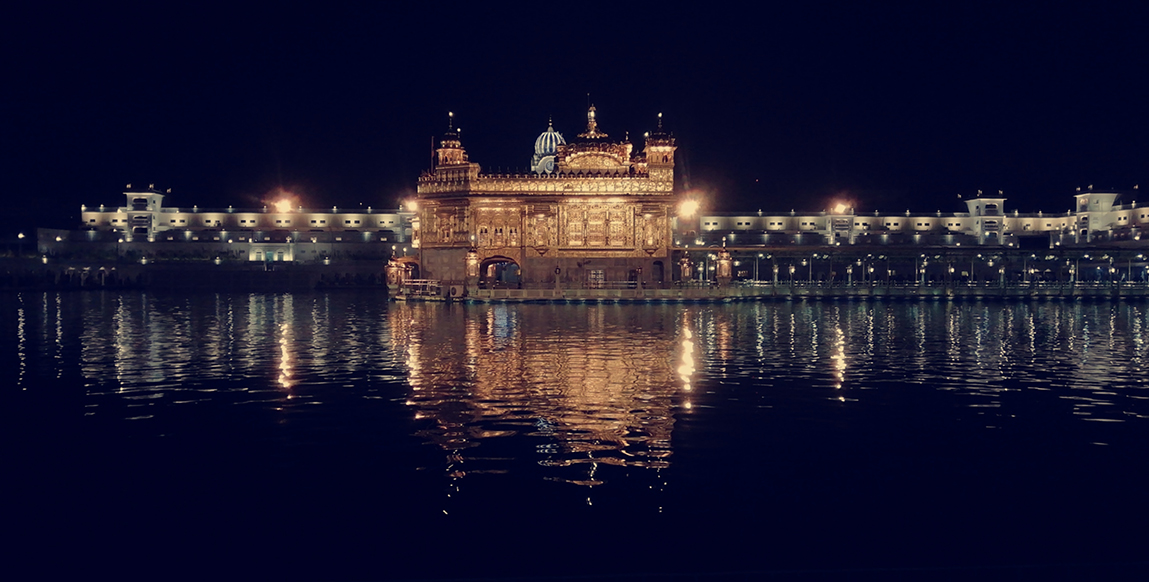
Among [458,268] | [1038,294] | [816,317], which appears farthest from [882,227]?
[816,317]

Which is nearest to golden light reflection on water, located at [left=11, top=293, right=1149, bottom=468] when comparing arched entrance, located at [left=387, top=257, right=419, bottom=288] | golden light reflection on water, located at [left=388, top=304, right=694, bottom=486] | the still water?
golden light reflection on water, located at [left=388, top=304, right=694, bottom=486]

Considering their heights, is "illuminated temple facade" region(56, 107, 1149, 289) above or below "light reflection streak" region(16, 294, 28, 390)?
above

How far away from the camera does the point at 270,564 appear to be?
46.5ft

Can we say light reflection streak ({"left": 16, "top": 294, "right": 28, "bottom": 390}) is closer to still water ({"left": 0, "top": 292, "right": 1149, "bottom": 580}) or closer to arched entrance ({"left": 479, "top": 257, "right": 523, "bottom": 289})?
still water ({"left": 0, "top": 292, "right": 1149, "bottom": 580})

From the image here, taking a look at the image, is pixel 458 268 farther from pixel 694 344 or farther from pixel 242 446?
pixel 242 446

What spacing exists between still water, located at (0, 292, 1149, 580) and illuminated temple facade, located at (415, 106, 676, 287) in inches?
2128

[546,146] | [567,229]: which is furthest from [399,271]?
[546,146]

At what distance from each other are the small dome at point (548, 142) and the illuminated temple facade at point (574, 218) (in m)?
41.3

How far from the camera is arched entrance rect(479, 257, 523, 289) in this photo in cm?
9357

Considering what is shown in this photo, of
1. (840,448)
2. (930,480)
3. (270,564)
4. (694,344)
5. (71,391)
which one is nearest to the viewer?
(270,564)

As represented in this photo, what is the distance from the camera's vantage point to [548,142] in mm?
139375

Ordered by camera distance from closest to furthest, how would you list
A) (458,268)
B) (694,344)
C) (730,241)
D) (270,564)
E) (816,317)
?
(270,564), (694,344), (816,317), (458,268), (730,241)

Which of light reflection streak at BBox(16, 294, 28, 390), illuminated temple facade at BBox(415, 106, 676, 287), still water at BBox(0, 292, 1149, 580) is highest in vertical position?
illuminated temple facade at BBox(415, 106, 676, 287)

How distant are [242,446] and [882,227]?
482 feet
